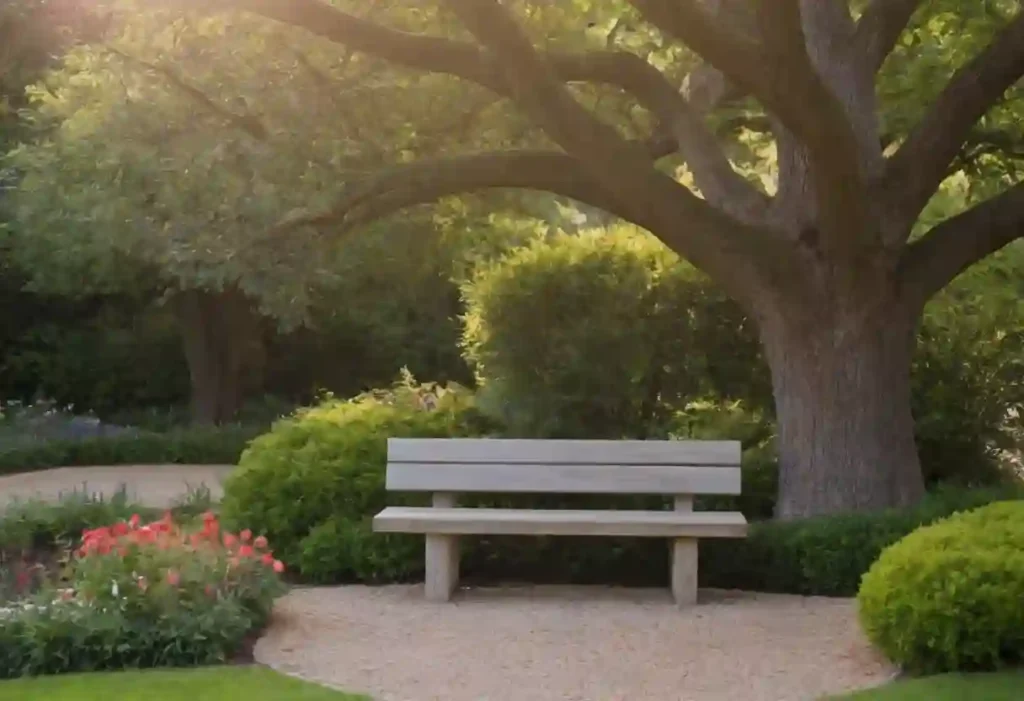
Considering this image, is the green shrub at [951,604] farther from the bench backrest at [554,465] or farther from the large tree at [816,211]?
the large tree at [816,211]

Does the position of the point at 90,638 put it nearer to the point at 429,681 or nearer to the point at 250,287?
the point at 429,681

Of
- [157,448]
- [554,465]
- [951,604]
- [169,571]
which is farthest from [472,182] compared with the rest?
[157,448]

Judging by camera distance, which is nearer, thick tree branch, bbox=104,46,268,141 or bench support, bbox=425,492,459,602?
bench support, bbox=425,492,459,602

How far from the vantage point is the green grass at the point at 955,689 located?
5.00 m

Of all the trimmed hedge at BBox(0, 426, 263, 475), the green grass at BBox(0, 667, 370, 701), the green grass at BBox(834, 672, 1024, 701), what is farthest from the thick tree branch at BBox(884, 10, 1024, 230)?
the trimmed hedge at BBox(0, 426, 263, 475)

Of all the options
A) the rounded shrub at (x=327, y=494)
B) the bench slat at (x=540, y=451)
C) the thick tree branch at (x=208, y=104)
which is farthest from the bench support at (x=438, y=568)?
the thick tree branch at (x=208, y=104)

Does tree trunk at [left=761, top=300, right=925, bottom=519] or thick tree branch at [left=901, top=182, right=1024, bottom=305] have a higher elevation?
thick tree branch at [left=901, top=182, right=1024, bottom=305]

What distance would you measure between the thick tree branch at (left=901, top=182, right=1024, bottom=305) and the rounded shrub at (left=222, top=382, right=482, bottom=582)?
11.0ft

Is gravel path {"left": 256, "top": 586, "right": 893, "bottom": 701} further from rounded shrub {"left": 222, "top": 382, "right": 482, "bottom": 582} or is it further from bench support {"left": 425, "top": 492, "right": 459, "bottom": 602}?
rounded shrub {"left": 222, "top": 382, "right": 482, "bottom": 582}

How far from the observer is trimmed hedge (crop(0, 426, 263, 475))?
640 inches

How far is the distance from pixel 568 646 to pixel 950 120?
4.04 m

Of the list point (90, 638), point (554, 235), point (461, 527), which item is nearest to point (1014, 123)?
point (554, 235)

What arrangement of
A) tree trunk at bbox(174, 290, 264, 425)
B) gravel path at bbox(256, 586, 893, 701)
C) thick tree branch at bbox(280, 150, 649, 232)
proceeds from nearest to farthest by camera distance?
gravel path at bbox(256, 586, 893, 701)
thick tree branch at bbox(280, 150, 649, 232)
tree trunk at bbox(174, 290, 264, 425)

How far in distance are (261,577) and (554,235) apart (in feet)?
15.8
